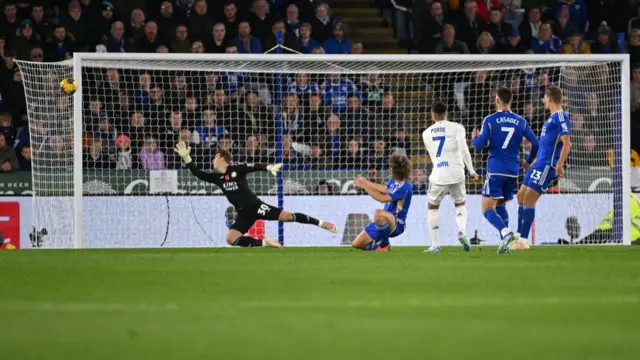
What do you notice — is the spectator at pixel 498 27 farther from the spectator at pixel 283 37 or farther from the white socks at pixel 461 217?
the white socks at pixel 461 217

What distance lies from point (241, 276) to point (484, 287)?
6.81 ft

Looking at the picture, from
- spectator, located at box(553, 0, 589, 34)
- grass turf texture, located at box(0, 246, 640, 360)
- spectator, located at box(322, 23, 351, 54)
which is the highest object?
spectator, located at box(553, 0, 589, 34)

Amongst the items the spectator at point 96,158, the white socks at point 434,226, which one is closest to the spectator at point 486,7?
the spectator at point 96,158

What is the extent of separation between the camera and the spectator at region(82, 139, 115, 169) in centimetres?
1705

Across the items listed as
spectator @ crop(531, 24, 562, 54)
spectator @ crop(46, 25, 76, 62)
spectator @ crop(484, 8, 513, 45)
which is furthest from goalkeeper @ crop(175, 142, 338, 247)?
spectator @ crop(531, 24, 562, 54)

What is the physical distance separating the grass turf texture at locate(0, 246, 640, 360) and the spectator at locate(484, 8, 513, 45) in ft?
35.4

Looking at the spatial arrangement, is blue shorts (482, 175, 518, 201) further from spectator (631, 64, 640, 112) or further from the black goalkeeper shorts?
spectator (631, 64, 640, 112)

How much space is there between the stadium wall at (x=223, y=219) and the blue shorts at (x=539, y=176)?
170 inches

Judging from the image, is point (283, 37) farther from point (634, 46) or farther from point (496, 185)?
point (496, 185)

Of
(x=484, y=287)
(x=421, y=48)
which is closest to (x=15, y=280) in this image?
(x=484, y=287)

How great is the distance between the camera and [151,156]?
17.5m

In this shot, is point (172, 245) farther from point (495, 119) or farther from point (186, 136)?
point (495, 119)

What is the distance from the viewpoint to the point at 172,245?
17.2 metres

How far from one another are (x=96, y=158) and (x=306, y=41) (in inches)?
184
